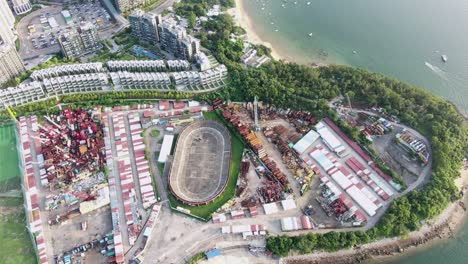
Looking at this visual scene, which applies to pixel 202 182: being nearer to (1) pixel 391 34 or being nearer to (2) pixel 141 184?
(2) pixel 141 184

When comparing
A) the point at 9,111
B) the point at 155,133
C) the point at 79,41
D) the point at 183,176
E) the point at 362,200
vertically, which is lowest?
the point at 183,176

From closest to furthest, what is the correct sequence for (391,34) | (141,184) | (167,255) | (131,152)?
1. (167,255)
2. (141,184)
3. (131,152)
4. (391,34)

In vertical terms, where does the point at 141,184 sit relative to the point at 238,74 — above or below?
below

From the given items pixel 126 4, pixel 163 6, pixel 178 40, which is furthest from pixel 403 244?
pixel 126 4

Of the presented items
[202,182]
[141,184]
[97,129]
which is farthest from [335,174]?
[97,129]

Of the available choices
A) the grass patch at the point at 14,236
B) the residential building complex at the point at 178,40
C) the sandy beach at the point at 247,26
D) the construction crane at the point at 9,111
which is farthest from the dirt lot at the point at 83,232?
the sandy beach at the point at 247,26

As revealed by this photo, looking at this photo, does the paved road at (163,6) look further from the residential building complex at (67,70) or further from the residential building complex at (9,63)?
the residential building complex at (9,63)

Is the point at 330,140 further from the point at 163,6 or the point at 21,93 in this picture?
the point at 21,93
